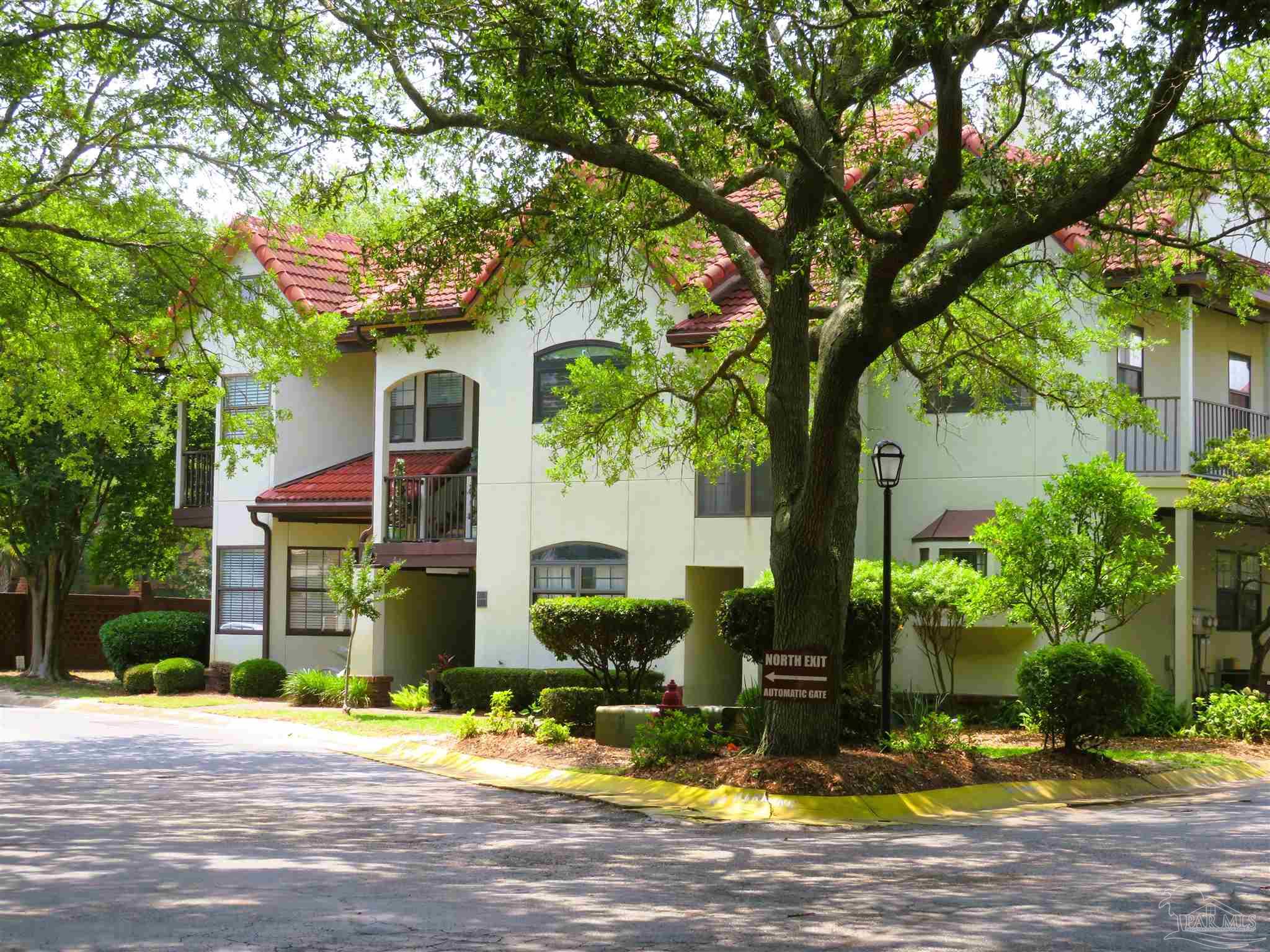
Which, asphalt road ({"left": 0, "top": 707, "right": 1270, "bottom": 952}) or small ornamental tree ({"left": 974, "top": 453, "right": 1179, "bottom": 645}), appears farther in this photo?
small ornamental tree ({"left": 974, "top": 453, "right": 1179, "bottom": 645})

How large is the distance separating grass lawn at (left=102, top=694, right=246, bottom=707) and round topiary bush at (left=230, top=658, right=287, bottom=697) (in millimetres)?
235

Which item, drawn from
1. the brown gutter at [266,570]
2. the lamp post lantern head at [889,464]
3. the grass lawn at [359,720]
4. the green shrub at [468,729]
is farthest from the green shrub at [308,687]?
the lamp post lantern head at [889,464]

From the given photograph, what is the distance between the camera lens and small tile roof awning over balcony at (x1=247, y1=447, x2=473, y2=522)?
27.0 m

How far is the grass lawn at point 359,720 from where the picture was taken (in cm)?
2055

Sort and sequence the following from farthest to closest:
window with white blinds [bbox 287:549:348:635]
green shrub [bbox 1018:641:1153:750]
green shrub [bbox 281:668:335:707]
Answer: window with white blinds [bbox 287:549:348:635] → green shrub [bbox 281:668:335:707] → green shrub [bbox 1018:641:1153:750]

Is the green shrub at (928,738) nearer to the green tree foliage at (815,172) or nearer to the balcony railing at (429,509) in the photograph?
the green tree foliage at (815,172)

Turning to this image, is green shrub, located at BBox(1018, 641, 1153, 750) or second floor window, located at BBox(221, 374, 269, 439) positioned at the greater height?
second floor window, located at BBox(221, 374, 269, 439)

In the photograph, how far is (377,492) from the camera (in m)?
26.2

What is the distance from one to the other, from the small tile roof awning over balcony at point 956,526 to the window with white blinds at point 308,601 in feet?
40.6

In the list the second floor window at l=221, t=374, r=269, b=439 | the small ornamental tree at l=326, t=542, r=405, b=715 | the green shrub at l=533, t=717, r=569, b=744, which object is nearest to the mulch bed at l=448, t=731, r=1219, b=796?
the green shrub at l=533, t=717, r=569, b=744

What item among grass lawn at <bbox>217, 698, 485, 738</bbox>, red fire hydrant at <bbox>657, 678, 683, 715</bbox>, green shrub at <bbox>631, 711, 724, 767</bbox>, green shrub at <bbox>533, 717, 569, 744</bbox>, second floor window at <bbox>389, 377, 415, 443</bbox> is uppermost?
second floor window at <bbox>389, 377, 415, 443</bbox>

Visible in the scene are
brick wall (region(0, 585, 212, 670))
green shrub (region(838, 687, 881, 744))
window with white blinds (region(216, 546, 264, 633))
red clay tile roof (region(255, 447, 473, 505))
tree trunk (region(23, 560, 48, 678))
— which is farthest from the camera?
brick wall (region(0, 585, 212, 670))

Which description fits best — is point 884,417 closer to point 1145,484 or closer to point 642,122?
point 1145,484

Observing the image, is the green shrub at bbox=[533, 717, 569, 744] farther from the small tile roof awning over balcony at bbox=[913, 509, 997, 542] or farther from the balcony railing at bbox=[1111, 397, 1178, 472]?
the balcony railing at bbox=[1111, 397, 1178, 472]
